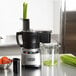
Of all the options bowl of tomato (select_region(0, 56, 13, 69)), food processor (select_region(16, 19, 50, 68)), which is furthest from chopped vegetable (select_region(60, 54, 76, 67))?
bowl of tomato (select_region(0, 56, 13, 69))

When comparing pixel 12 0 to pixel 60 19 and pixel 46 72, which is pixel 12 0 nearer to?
pixel 60 19

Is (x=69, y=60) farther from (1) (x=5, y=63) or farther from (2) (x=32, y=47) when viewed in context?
(1) (x=5, y=63)

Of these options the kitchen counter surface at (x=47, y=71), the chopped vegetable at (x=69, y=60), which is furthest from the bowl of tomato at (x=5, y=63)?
Answer: the chopped vegetable at (x=69, y=60)

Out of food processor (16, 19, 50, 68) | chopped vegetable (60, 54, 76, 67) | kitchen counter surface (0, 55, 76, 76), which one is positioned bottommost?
kitchen counter surface (0, 55, 76, 76)

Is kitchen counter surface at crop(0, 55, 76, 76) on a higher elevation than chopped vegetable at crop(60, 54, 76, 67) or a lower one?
lower

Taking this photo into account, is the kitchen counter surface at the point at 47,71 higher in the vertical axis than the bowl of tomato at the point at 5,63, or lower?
lower

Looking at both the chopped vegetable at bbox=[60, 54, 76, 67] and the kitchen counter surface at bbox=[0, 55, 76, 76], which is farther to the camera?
the chopped vegetable at bbox=[60, 54, 76, 67]

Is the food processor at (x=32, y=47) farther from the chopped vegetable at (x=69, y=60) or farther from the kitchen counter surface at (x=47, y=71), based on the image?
the chopped vegetable at (x=69, y=60)

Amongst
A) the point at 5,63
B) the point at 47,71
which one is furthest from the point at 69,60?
the point at 5,63

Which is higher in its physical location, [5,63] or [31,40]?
[31,40]

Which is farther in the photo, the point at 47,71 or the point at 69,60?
the point at 69,60

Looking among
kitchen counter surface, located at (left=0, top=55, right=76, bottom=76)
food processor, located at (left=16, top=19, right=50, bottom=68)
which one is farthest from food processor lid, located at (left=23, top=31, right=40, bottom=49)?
kitchen counter surface, located at (left=0, top=55, right=76, bottom=76)

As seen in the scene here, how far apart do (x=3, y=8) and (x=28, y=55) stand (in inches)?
55.0

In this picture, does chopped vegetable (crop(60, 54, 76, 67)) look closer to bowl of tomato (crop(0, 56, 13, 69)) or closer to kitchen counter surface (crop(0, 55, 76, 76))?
kitchen counter surface (crop(0, 55, 76, 76))
